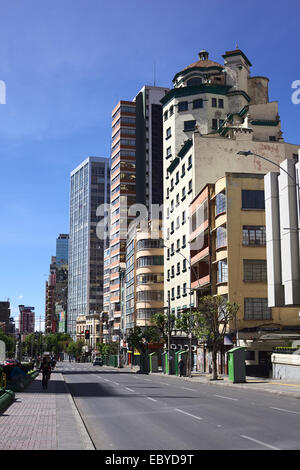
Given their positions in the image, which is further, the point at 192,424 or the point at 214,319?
the point at 214,319

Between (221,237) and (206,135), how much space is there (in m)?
21.8

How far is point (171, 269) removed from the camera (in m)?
77.8

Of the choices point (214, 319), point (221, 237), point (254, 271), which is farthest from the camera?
point (221, 237)

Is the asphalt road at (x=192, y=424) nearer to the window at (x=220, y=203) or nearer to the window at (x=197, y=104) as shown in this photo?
the window at (x=220, y=203)

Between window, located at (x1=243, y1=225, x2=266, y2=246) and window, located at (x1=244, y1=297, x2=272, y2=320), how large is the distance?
5.03m

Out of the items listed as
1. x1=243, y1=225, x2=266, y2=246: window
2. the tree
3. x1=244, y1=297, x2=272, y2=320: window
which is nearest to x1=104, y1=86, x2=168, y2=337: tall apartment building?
x1=243, y1=225, x2=266, y2=246: window

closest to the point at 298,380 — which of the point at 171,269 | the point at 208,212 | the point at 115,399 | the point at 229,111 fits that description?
the point at 115,399

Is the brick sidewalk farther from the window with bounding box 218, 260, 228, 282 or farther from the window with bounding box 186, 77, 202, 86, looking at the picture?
the window with bounding box 186, 77, 202, 86

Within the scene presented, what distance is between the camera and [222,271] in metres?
50.4

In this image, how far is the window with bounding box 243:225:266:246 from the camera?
4966 cm

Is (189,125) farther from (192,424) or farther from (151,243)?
(192,424)

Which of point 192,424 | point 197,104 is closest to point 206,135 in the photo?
point 197,104
